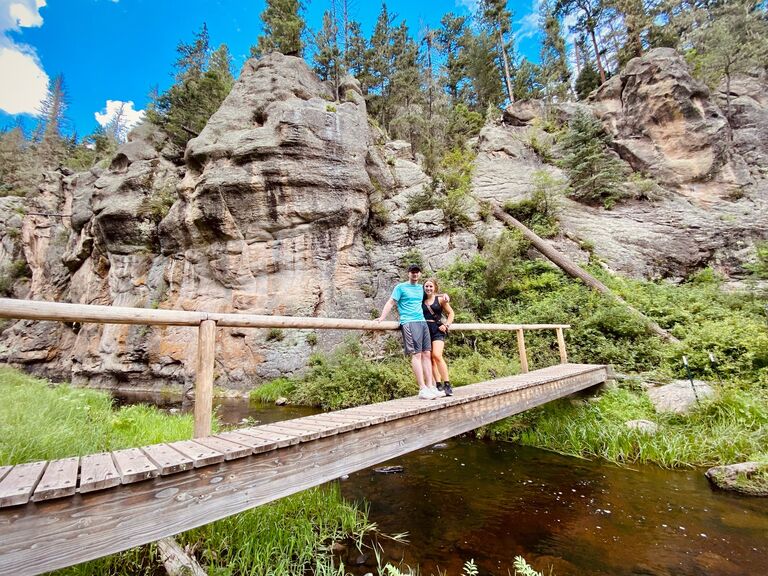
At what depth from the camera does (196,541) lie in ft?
10.2

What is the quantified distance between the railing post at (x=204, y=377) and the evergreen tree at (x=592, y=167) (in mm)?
18928

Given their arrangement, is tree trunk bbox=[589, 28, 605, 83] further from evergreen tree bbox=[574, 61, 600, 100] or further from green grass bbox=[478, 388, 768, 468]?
green grass bbox=[478, 388, 768, 468]

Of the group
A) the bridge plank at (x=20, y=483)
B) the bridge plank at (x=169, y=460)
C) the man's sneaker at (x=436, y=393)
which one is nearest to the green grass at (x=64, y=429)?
the bridge plank at (x=20, y=483)

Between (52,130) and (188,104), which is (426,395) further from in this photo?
(52,130)

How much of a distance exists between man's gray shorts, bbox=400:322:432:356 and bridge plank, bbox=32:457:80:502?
10.5 feet

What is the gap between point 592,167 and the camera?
17062mm

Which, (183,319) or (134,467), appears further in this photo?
(183,319)

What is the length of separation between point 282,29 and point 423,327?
25580mm

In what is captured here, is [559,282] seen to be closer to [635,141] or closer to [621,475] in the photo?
[621,475]

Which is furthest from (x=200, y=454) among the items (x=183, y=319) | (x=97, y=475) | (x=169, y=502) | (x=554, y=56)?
(x=554, y=56)

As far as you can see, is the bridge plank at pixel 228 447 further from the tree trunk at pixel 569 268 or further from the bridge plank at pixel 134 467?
the tree trunk at pixel 569 268

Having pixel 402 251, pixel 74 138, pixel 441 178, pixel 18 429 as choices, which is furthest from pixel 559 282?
pixel 74 138

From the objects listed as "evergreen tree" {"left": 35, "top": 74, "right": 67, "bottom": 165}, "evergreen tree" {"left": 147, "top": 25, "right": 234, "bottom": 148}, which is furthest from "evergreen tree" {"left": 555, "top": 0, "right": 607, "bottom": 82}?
"evergreen tree" {"left": 35, "top": 74, "right": 67, "bottom": 165}

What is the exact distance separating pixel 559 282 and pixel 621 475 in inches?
332
